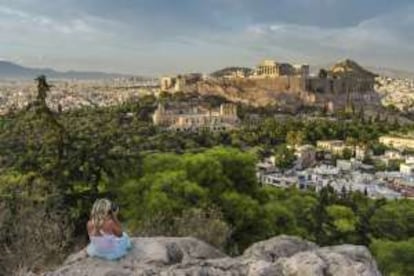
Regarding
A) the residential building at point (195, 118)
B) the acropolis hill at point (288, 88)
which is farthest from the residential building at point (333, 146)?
the acropolis hill at point (288, 88)

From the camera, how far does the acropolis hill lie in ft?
382

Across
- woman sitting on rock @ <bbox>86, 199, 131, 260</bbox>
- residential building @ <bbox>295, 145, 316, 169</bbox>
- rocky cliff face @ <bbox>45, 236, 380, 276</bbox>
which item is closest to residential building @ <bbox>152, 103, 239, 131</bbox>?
residential building @ <bbox>295, 145, 316, 169</bbox>

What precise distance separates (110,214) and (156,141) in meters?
46.4

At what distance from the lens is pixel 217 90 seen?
118125 mm

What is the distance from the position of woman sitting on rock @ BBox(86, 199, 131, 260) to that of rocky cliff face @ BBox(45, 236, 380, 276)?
0.20ft

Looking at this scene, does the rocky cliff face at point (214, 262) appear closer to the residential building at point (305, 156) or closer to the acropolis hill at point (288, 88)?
the residential building at point (305, 156)

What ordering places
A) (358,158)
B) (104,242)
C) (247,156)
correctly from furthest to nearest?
1. (358,158)
2. (247,156)
3. (104,242)

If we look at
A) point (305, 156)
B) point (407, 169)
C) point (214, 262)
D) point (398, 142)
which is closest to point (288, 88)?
point (398, 142)

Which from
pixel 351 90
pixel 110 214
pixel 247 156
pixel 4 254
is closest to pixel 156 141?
pixel 247 156

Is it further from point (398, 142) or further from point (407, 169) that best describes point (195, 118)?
point (407, 169)

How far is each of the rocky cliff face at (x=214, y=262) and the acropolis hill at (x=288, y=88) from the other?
340ft

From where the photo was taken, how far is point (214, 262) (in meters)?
5.23

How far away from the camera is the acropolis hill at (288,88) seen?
382 ft

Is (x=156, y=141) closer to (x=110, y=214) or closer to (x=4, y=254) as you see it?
(x=4, y=254)
